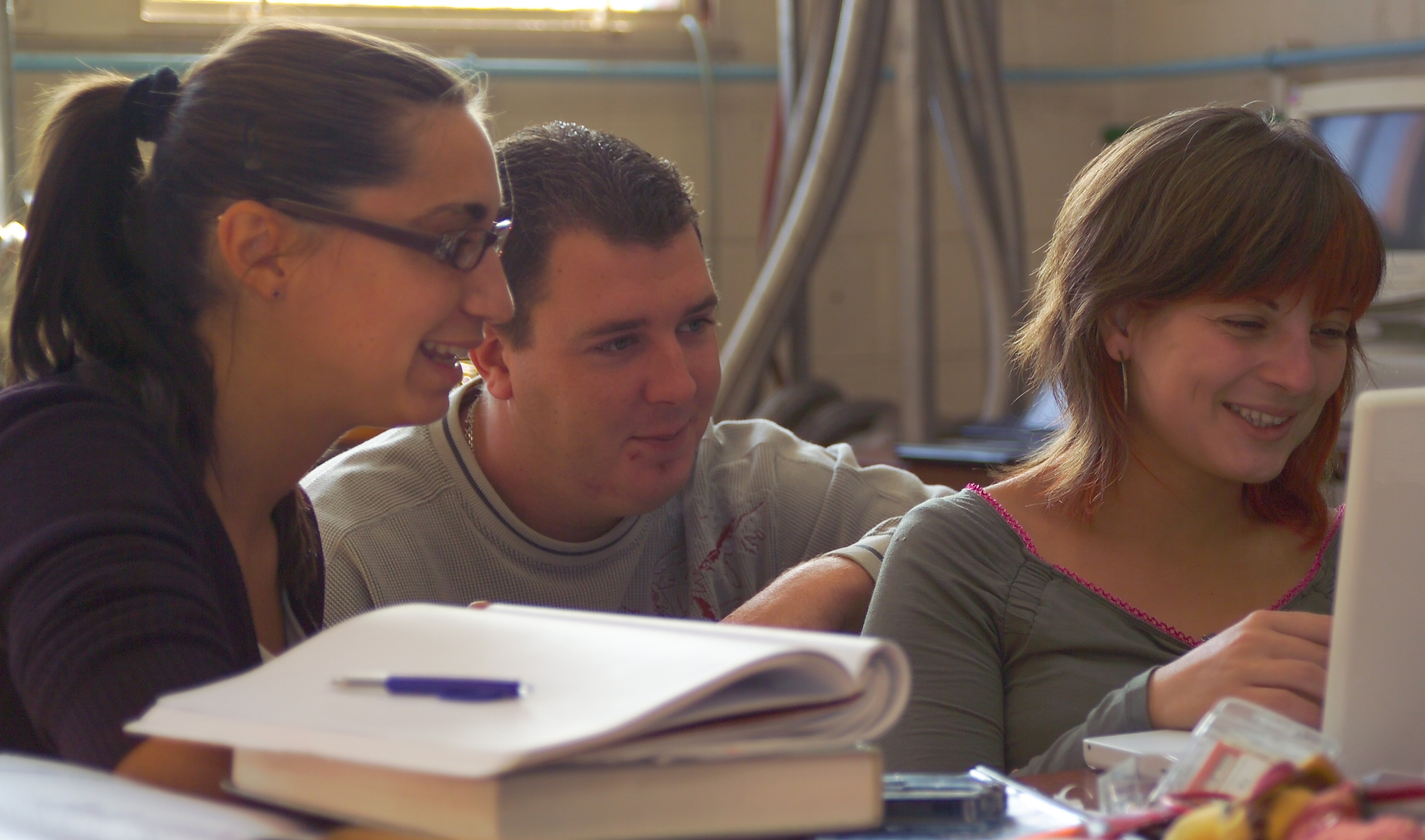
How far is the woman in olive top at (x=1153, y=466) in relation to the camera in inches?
42.6

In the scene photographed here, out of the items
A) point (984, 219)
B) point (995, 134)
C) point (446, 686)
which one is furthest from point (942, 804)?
point (995, 134)

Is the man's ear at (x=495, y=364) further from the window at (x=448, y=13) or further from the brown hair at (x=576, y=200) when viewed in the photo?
the window at (x=448, y=13)

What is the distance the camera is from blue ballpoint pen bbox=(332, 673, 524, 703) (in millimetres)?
564

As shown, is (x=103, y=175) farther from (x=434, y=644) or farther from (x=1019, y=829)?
(x=1019, y=829)

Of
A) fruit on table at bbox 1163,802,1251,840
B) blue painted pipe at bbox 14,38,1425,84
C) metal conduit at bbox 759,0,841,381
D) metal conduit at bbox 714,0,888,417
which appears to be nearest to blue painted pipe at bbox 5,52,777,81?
blue painted pipe at bbox 14,38,1425,84

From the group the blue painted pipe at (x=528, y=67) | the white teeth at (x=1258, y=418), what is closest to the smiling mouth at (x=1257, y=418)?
the white teeth at (x=1258, y=418)

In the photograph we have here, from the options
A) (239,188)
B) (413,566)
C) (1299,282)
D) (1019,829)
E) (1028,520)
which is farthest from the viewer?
(413,566)

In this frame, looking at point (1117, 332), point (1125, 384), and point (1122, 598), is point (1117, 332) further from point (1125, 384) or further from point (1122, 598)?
point (1122, 598)

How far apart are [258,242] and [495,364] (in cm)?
57

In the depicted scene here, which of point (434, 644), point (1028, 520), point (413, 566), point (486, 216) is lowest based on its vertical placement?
point (413, 566)

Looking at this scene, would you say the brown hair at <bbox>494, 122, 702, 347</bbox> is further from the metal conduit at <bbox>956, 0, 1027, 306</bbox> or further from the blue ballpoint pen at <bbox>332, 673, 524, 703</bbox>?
the metal conduit at <bbox>956, 0, 1027, 306</bbox>

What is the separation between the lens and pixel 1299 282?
1087 millimetres

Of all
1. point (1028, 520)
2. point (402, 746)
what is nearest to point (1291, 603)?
point (1028, 520)

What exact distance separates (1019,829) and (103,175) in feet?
2.52
